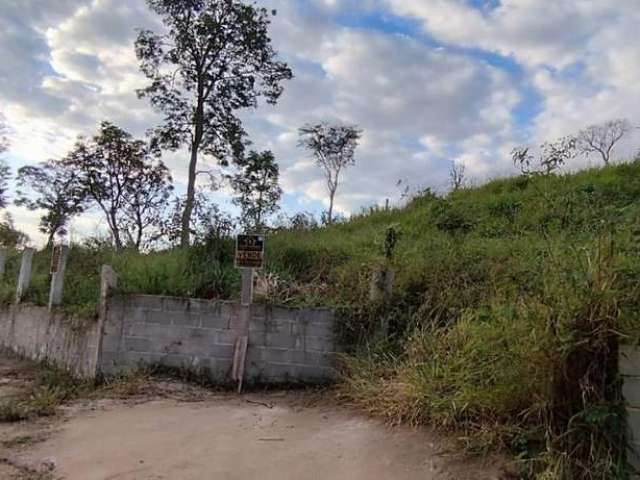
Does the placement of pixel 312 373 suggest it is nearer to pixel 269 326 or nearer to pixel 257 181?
pixel 269 326

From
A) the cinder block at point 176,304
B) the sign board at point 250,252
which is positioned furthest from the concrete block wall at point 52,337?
the sign board at point 250,252

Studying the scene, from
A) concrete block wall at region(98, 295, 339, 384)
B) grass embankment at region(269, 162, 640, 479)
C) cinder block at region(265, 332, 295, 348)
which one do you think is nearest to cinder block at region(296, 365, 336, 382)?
concrete block wall at region(98, 295, 339, 384)

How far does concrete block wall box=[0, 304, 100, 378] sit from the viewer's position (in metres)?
5.69

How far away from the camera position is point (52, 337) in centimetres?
671

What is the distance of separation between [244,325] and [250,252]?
0.71 m

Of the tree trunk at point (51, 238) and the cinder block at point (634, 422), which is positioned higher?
the tree trunk at point (51, 238)

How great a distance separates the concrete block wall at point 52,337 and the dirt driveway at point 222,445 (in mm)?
986

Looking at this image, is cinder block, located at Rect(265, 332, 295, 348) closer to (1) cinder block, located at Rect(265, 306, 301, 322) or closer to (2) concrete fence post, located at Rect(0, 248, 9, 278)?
(1) cinder block, located at Rect(265, 306, 301, 322)

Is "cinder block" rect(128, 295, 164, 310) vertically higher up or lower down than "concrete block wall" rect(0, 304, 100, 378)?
higher up

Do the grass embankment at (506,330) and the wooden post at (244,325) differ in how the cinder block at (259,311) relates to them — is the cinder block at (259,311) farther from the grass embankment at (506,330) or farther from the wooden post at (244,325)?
the grass embankment at (506,330)

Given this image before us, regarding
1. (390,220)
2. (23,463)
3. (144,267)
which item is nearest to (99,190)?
(390,220)

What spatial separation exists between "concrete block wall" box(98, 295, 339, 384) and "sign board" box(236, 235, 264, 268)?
43 centimetres

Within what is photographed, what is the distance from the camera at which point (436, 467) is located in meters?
3.01

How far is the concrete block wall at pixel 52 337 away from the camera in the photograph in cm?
569
